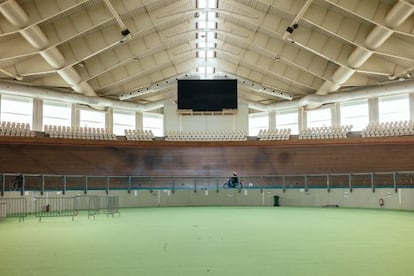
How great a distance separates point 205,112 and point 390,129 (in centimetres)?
1517

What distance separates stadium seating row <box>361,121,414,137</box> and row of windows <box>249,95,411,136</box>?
2685mm

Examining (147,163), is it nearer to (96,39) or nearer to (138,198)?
(138,198)

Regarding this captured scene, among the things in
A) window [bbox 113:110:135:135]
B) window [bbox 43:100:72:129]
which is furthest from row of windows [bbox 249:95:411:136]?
window [bbox 43:100:72:129]

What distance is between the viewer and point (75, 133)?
97.5 feet

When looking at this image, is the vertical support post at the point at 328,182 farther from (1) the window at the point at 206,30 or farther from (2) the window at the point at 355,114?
(1) the window at the point at 206,30

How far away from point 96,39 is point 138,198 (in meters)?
10.6

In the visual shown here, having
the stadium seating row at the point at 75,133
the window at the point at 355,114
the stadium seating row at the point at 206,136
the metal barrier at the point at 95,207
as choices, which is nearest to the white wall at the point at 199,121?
the stadium seating row at the point at 206,136

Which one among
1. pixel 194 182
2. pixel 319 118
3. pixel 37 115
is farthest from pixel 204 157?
pixel 37 115

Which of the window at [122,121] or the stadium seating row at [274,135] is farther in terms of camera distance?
the window at [122,121]

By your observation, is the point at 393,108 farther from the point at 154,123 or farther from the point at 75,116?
the point at 75,116

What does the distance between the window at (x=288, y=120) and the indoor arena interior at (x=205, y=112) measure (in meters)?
0.10

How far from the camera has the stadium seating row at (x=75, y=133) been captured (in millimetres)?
28984

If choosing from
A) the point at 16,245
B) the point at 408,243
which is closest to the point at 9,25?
the point at 16,245

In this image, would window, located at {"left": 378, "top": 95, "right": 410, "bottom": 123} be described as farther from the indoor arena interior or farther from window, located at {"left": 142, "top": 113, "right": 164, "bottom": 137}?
window, located at {"left": 142, "top": 113, "right": 164, "bottom": 137}
